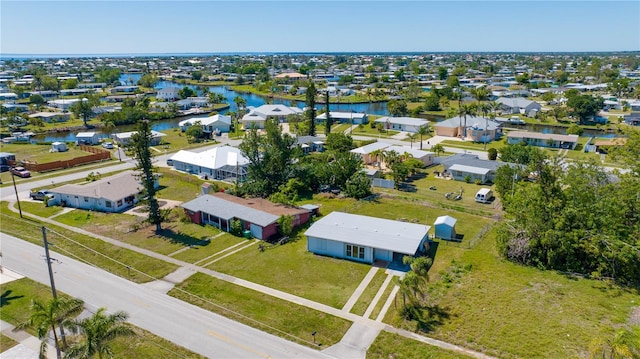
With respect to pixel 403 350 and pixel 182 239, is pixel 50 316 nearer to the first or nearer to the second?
pixel 403 350

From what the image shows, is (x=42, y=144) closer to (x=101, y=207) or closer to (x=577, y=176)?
(x=101, y=207)

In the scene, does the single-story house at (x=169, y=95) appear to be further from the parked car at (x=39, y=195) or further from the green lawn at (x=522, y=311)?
the green lawn at (x=522, y=311)

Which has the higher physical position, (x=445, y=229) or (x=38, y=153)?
(x=445, y=229)

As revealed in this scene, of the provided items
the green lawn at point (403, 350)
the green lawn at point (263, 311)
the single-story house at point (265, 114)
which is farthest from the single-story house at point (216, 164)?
the green lawn at point (403, 350)

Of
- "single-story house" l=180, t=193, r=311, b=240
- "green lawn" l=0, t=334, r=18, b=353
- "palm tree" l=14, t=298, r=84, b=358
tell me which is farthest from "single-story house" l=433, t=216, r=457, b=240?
"green lawn" l=0, t=334, r=18, b=353

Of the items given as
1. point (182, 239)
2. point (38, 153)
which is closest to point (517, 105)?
point (182, 239)

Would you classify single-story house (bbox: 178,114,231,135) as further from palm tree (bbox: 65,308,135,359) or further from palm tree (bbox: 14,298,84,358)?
palm tree (bbox: 65,308,135,359)

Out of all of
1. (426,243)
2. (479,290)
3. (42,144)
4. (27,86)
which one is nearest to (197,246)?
(426,243)
